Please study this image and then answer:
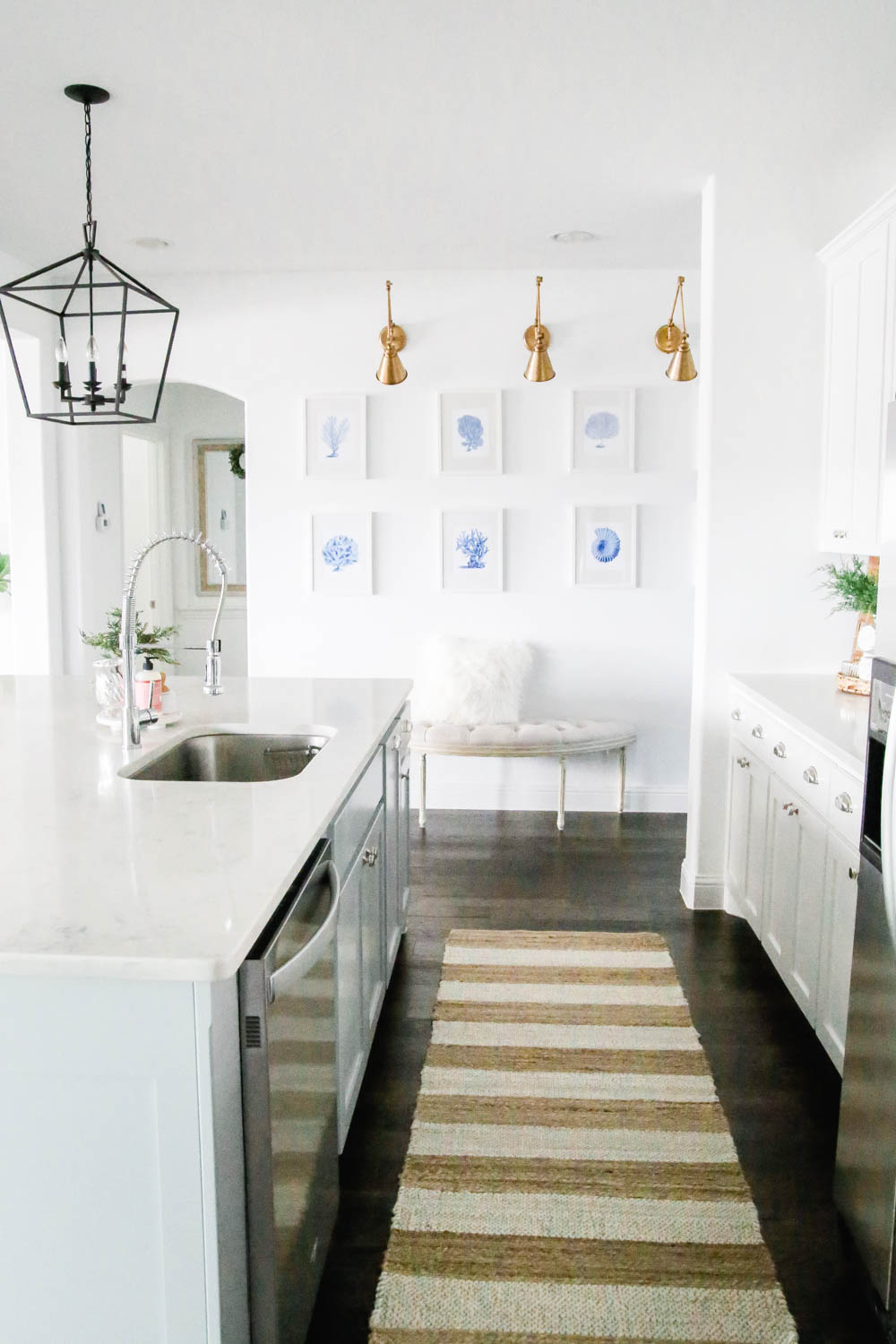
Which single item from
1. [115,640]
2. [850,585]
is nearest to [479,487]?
[115,640]

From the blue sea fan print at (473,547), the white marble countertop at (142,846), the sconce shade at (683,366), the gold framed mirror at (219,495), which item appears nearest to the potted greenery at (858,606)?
the sconce shade at (683,366)

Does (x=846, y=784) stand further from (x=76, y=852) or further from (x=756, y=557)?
(x=76, y=852)

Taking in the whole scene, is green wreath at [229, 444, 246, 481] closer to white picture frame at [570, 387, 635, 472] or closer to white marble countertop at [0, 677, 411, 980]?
white picture frame at [570, 387, 635, 472]

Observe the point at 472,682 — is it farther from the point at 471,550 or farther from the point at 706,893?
the point at 706,893

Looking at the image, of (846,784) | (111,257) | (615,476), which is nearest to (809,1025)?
(846,784)

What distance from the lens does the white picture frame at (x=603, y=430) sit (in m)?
5.19

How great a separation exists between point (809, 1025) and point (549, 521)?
117 inches

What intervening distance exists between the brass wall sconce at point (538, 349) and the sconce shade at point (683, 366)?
1.81ft

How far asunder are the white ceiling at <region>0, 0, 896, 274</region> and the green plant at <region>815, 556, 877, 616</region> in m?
1.37

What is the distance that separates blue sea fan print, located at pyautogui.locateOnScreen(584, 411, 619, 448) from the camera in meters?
5.20

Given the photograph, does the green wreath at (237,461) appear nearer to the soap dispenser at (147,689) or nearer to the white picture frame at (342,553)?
the white picture frame at (342,553)

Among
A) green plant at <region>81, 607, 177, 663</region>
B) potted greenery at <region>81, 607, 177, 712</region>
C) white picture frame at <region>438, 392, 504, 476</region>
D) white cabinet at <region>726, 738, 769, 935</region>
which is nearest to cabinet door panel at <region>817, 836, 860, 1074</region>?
white cabinet at <region>726, 738, 769, 935</region>

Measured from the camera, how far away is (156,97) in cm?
311

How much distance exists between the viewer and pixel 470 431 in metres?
5.26
